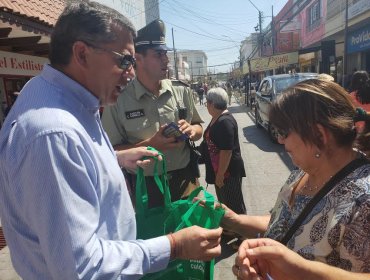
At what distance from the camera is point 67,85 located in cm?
142

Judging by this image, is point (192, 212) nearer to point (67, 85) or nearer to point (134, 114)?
point (67, 85)

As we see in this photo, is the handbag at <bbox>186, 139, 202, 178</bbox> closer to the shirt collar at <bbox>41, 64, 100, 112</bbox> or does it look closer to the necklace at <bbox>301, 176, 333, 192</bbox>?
the necklace at <bbox>301, 176, 333, 192</bbox>

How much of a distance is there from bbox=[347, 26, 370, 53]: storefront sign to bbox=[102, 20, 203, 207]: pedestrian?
60.5ft

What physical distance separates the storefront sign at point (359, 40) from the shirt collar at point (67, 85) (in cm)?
1997

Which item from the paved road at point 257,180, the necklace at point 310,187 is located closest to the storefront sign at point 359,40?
the paved road at point 257,180

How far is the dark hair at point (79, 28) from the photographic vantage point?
1423mm

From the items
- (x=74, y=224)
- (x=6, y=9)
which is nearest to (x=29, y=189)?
(x=74, y=224)

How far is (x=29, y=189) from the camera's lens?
1164 mm

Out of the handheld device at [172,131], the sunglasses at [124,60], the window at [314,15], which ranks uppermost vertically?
the window at [314,15]

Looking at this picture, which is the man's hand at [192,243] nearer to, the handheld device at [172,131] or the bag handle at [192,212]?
the bag handle at [192,212]

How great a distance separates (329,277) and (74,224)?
917 mm

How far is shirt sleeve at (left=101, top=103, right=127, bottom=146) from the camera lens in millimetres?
2910

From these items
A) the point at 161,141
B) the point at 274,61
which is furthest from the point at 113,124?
the point at 274,61

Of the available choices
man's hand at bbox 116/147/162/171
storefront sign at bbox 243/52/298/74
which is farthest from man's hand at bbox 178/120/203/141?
storefront sign at bbox 243/52/298/74
